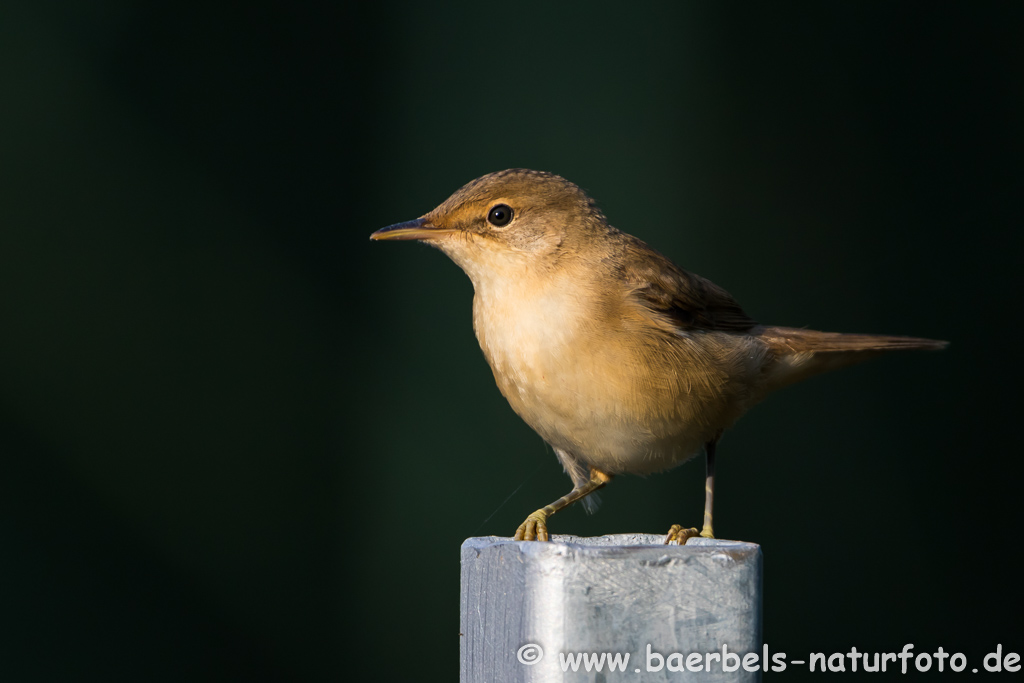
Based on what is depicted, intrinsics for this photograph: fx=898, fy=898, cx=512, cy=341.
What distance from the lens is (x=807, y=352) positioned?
2.51 metres

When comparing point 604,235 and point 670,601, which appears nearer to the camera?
point 670,601

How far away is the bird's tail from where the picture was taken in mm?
2455

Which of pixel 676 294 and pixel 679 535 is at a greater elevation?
pixel 676 294

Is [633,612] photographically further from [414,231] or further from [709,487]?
[414,231]

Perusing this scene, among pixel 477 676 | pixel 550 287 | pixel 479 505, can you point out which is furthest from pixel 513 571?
pixel 479 505

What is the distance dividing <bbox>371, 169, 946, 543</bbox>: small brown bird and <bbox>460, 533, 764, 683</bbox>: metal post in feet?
1.26

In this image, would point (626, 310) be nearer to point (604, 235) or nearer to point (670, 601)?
point (604, 235)

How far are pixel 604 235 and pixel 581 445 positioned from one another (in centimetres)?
57

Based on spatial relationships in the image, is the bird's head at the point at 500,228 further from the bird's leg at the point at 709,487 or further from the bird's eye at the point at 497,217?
the bird's leg at the point at 709,487

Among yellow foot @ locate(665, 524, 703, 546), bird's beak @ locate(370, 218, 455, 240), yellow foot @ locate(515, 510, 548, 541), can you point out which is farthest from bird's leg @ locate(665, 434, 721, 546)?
bird's beak @ locate(370, 218, 455, 240)

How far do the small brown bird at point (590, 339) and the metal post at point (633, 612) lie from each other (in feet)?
1.26

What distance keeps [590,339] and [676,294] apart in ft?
1.48

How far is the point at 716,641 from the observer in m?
1.38
